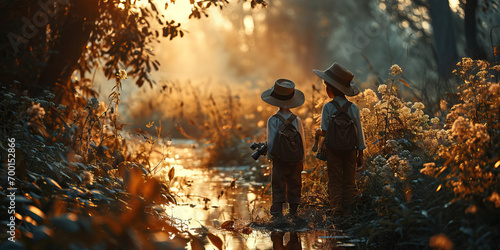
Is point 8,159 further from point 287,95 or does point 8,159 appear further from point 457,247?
point 457,247

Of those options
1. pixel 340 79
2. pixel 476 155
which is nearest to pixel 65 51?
pixel 340 79

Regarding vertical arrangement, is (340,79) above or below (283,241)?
above

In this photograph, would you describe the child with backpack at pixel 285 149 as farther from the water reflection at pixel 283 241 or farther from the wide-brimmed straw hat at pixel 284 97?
the water reflection at pixel 283 241

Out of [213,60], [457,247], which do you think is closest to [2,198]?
[457,247]

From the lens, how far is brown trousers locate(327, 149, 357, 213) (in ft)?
22.4

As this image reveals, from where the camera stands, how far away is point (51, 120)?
26.9ft

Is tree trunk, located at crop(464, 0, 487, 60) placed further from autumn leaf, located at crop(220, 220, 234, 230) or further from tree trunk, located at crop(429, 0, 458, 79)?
autumn leaf, located at crop(220, 220, 234, 230)

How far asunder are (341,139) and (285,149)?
0.65 meters

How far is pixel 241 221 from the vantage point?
270 inches

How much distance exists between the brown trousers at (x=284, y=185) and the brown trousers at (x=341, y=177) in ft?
1.26

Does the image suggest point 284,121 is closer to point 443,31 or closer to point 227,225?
point 227,225

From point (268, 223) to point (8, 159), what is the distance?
9.27ft

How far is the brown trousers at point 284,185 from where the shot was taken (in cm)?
694

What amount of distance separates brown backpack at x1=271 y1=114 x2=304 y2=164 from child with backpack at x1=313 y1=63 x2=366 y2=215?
1.02 ft
